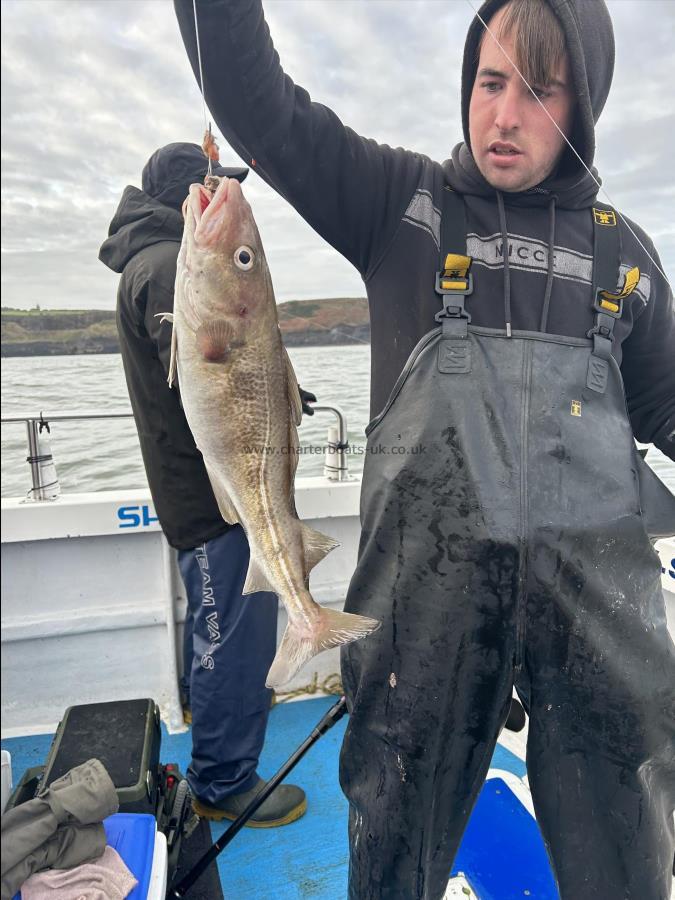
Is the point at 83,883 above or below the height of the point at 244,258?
below

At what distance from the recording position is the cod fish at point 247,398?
1.58m

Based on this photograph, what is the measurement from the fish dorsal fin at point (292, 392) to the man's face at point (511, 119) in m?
0.86

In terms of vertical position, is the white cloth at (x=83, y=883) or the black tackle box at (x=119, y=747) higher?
the white cloth at (x=83, y=883)

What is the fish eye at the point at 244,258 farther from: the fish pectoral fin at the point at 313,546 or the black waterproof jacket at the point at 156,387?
the black waterproof jacket at the point at 156,387

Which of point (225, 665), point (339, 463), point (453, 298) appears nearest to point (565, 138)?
point (453, 298)

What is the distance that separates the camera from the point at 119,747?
8.25 ft

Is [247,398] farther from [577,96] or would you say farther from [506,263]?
[577,96]

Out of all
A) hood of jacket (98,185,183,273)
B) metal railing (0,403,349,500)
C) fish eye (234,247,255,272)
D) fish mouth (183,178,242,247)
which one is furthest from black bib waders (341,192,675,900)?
Answer: metal railing (0,403,349,500)

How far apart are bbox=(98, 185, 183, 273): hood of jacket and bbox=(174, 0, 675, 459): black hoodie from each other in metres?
1.21

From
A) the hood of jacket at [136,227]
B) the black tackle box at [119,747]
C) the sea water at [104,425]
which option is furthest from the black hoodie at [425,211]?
the sea water at [104,425]

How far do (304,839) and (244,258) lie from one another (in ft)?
8.46

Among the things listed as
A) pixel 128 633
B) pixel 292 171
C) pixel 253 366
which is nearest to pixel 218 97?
pixel 292 171

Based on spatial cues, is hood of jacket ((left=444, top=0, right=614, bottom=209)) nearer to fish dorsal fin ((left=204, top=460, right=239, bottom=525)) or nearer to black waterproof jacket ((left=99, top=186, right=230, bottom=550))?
fish dorsal fin ((left=204, top=460, right=239, bottom=525))

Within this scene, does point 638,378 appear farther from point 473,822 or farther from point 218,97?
point 473,822
